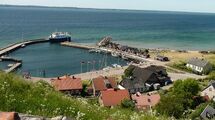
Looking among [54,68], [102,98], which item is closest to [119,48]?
[54,68]

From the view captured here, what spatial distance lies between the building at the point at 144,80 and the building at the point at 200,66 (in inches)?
426

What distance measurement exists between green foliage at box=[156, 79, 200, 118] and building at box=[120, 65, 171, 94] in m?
11.1

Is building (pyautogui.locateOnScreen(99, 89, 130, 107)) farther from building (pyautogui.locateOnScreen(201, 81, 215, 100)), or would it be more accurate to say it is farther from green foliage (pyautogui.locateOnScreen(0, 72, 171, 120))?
green foliage (pyautogui.locateOnScreen(0, 72, 171, 120))

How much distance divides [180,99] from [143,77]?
2575 cm

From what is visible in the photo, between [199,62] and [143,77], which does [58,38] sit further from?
[143,77]

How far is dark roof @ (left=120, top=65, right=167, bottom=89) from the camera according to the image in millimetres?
59906

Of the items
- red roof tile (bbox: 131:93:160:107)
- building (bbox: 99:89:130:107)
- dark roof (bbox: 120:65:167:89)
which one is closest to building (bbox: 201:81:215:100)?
red roof tile (bbox: 131:93:160:107)

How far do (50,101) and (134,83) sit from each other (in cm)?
5338

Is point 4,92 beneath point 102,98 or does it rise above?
above

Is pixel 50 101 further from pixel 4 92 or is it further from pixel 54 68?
pixel 54 68

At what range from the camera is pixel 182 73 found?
77062mm

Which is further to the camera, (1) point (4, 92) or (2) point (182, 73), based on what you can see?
(2) point (182, 73)

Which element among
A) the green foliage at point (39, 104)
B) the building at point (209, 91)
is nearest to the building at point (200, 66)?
the building at point (209, 91)

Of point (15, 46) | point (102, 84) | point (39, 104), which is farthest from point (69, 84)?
point (15, 46)
